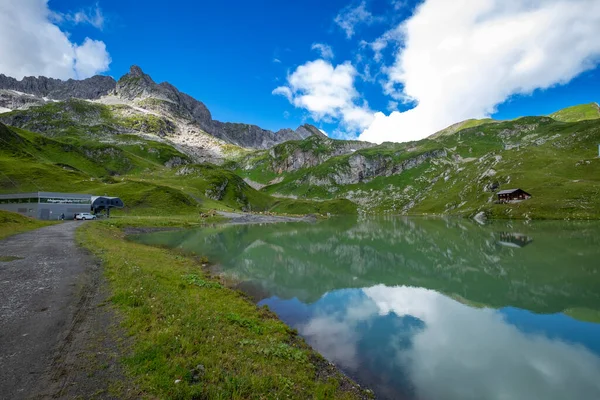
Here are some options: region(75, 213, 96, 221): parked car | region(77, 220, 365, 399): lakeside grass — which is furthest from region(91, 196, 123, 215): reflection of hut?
region(77, 220, 365, 399): lakeside grass

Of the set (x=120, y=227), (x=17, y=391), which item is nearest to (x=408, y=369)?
(x=17, y=391)

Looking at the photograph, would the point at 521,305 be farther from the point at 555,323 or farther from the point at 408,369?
the point at 408,369

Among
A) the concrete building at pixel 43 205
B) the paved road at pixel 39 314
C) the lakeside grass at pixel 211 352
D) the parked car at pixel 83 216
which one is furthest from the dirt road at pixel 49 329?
the concrete building at pixel 43 205

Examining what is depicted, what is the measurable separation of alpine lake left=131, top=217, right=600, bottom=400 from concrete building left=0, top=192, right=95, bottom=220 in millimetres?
80841

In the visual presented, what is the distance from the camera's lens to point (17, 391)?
29.5 ft

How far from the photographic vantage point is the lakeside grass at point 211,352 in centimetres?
1051

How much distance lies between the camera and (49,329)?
13562mm

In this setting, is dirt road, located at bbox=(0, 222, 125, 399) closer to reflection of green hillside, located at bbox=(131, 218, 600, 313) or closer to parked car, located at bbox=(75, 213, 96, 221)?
reflection of green hillside, located at bbox=(131, 218, 600, 313)

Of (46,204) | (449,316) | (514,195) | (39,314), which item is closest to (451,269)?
(449,316)

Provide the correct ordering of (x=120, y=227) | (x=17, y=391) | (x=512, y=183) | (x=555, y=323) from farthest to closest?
(x=512, y=183) < (x=120, y=227) < (x=555, y=323) < (x=17, y=391)

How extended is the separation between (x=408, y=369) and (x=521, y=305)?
18.6m

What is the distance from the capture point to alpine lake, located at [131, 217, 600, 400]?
A: 1508 cm

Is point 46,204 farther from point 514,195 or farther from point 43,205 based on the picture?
point 514,195

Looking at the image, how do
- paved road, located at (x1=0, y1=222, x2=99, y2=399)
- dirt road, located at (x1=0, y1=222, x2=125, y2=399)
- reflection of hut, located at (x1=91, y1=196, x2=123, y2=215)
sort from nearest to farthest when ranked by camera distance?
dirt road, located at (x1=0, y1=222, x2=125, y2=399)
paved road, located at (x1=0, y1=222, x2=99, y2=399)
reflection of hut, located at (x1=91, y1=196, x2=123, y2=215)
